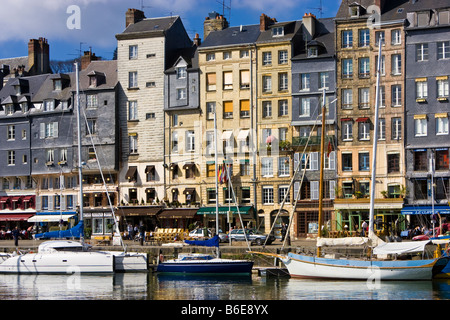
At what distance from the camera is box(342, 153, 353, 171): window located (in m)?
55.7

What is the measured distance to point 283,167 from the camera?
190 feet

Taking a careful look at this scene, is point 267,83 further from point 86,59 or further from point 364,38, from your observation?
point 86,59

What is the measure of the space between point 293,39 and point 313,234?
15676mm

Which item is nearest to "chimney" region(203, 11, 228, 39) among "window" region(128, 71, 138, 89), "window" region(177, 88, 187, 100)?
"window" region(177, 88, 187, 100)

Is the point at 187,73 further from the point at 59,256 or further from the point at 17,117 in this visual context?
the point at 59,256

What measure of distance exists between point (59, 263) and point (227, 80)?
81.7 feet

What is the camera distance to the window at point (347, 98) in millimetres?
55741

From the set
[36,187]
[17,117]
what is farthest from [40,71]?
[36,187]

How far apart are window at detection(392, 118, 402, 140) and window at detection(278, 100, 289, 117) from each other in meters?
8.58

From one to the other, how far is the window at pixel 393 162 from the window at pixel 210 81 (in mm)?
15778

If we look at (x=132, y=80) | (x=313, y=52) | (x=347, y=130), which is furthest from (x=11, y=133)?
(x=347, y=130)

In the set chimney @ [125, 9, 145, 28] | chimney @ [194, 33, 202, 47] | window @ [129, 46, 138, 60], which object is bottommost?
window @ [129, 46, 138, 60]

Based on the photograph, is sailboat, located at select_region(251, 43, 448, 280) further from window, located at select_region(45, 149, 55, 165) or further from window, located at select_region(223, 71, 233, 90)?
window, located at select_region(45, 149, 55, 165)

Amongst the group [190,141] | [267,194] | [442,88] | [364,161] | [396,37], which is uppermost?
[396,37]
